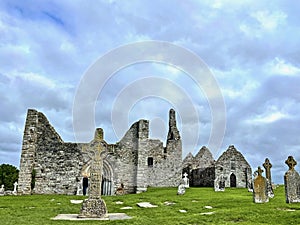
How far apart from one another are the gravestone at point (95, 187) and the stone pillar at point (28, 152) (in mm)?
13920

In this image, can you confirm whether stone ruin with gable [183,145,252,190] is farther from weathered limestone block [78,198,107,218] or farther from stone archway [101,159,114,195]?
weathered limestone block [78,198,107,218]

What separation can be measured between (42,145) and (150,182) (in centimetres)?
1162

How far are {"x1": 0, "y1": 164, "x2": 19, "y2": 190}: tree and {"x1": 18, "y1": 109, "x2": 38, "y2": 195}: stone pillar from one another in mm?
25930

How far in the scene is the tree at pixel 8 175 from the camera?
49.1 meters

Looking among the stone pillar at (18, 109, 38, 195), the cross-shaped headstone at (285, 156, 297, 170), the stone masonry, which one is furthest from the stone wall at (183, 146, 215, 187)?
the cross-shaped headstone at (285, 156, 297, 170)

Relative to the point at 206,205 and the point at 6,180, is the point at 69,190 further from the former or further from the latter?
the point at 6,180

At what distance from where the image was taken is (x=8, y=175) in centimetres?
5062

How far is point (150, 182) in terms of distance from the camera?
107 ft

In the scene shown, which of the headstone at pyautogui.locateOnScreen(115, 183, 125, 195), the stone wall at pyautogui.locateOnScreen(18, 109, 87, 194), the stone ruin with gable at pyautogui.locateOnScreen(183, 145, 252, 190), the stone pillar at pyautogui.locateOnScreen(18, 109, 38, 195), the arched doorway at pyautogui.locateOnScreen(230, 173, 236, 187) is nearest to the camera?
the stone pillar at pyautogui.locateOnScreen(18, 109, 38, 195)

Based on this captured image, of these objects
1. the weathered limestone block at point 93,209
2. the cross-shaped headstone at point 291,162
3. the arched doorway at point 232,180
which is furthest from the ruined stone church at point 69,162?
the weathered limestone block at point 93,209

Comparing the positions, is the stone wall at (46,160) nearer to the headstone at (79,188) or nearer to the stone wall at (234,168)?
the headstone at (79,188)

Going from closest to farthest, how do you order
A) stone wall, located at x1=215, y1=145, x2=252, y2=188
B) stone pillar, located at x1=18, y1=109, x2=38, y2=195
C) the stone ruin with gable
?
stone pillar, located at x1=18, y1=109, x2=38, y2=195, the stone ruin with gable, stone wall, located at x1=215, y1=145, x2=252, y2=188

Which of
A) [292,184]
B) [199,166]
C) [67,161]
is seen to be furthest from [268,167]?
[199,166]

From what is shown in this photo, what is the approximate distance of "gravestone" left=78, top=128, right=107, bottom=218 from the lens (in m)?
12.4
